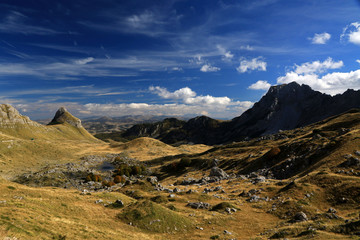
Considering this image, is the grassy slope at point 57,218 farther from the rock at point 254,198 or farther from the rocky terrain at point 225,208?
the rock at point 254,198

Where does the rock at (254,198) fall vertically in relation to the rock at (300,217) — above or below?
below

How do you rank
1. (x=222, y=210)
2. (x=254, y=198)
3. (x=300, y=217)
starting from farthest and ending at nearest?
(x=254, y=198) → (x=222, y=210) → (x=300, y=217)

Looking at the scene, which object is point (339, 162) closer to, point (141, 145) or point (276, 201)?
point (276, 201)

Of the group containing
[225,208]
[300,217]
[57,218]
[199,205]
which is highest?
[57,218]

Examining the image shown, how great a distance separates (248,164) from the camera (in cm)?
7062

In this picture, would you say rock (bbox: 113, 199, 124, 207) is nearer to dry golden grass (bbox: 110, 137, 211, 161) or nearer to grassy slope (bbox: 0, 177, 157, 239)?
grassy slope (bbox: 0, 177, 157, 239)

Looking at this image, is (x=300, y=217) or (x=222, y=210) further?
(x=222, y=210)

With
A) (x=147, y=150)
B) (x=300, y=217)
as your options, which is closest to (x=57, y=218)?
(x=300, y=217)

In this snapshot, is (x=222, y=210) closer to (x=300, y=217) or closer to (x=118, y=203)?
(x=300, y=217)

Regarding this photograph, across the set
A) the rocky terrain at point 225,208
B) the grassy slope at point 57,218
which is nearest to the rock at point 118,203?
the rocky terrain at point 225,208

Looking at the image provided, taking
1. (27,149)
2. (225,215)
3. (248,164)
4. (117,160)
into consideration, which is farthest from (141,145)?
(225,215)

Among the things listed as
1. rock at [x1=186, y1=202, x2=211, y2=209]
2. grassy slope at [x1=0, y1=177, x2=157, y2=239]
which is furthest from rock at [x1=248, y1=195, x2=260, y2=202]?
grassy slope at [x1=0, y1=177, x2=157, y2=239]

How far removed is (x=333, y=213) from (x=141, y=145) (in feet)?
558

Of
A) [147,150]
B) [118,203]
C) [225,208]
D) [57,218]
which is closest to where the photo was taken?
[57,218]
